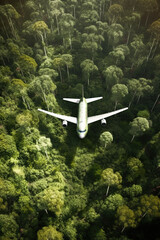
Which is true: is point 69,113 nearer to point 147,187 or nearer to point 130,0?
point 147,187

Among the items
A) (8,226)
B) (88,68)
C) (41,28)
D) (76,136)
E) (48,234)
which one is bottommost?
(48,234)

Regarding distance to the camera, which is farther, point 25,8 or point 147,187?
point 25,8

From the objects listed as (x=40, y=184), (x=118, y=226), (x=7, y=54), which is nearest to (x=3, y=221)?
(x=40, y=184)

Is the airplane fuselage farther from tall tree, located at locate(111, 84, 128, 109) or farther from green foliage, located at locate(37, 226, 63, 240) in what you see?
green foliage, located at locate(37, 226, 63, 240)

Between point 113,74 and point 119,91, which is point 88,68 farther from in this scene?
point 119,91

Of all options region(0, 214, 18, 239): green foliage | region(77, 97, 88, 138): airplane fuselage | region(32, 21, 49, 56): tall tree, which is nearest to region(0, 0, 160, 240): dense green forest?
region(0, 214, 18, 239): green foliage

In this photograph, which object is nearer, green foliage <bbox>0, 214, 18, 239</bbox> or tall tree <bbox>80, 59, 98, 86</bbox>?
green foliage <bbox>0, 214, 18, 239</bbox>

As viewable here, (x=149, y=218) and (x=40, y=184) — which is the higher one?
(x=40, y=184)

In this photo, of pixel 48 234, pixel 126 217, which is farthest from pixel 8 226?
pixel 126 217
